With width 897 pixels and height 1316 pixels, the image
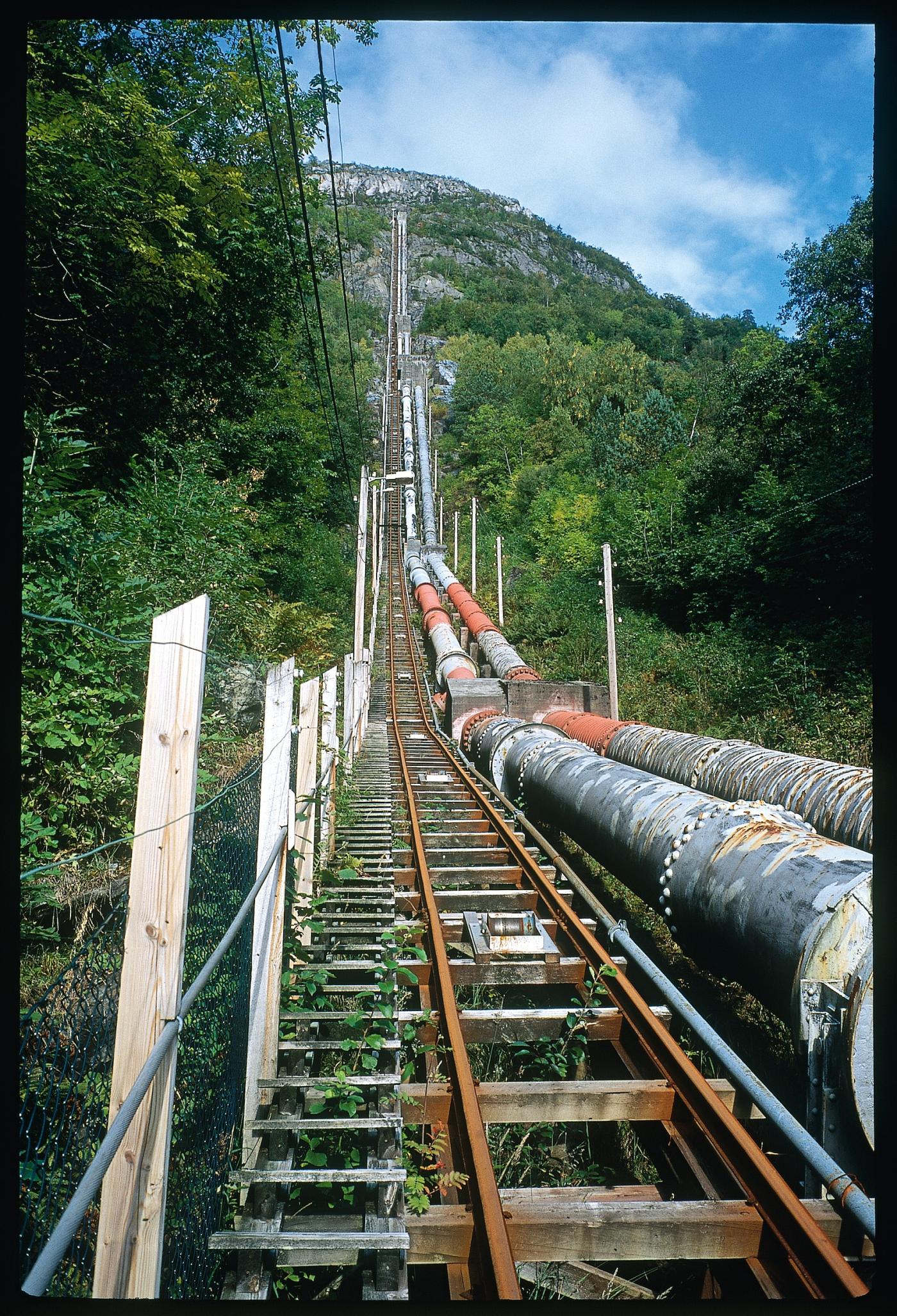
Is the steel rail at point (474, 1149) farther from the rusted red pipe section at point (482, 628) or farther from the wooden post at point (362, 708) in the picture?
the rusted red pipe section at point (482, 628)

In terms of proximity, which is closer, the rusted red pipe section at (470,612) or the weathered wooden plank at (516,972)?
the weathered wooden plank at (516,972)

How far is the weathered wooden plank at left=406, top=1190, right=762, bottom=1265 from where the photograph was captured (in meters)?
2.36

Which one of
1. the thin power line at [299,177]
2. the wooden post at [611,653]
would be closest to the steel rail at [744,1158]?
the thin power line at [299,177]

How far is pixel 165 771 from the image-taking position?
1670 millimetres

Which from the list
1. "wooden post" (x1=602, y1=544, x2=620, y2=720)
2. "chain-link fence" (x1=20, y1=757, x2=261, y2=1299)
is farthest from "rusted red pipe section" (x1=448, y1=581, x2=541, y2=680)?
"chain-link fence" (x1=20, y1=757, x2=261, y2=1299)

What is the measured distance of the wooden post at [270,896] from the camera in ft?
10.2

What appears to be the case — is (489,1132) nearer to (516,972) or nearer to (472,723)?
(516,972)

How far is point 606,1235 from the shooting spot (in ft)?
7.80

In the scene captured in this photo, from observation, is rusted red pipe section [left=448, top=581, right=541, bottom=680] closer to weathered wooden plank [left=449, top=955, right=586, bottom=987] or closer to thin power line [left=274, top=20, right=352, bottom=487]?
thin power line [left=274, top=20, right=352, bottom=487]

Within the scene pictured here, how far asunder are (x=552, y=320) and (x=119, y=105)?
243ft

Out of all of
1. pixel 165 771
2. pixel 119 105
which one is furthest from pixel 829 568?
pixel 165 771

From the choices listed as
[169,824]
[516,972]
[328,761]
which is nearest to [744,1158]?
[516,972]

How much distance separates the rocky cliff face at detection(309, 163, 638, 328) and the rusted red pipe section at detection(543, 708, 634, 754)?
291 ft

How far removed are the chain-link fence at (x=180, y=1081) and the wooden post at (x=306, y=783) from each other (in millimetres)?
933
